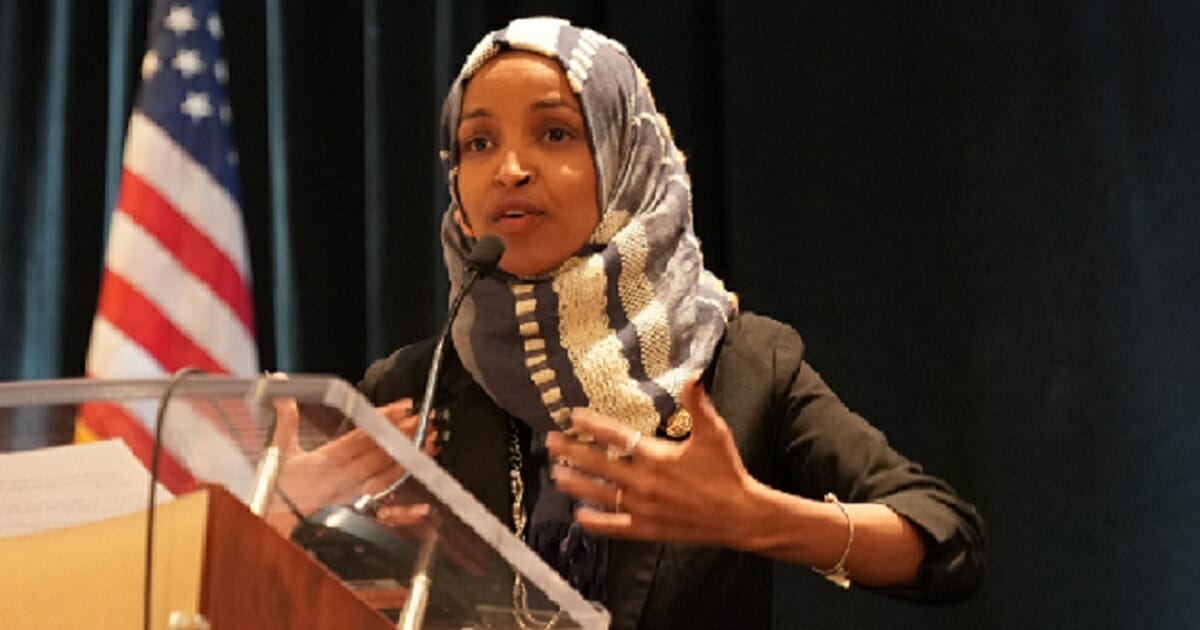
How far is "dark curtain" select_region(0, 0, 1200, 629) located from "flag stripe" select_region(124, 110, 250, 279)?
0.81 feet

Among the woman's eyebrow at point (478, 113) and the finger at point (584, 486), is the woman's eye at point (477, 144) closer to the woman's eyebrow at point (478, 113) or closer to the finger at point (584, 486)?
the woman's eyebrow at point (478, 113)

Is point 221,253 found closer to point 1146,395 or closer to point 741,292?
point 741,292

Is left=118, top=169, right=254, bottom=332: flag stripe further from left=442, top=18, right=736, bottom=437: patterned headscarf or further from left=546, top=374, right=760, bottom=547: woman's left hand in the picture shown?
left=546, top=374, right=760, bottom=547: woman's left hand

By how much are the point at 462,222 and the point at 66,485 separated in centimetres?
78

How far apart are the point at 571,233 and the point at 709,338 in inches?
7.4

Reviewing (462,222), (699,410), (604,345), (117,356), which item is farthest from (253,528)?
(117,356)

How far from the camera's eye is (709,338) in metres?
1.40

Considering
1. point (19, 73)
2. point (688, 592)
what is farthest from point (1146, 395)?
point (19, 73)

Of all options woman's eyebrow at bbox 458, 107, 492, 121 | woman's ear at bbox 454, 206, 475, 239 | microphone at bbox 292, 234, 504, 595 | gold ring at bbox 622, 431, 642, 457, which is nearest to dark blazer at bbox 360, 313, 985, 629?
woman's ear at bbox 454, 206, 475, 239

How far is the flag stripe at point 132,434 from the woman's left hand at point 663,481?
0.27 m

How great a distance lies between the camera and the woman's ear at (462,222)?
1.44m

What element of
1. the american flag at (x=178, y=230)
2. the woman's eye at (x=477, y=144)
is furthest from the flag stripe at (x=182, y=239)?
the woman's eye at (x=477, y=144)

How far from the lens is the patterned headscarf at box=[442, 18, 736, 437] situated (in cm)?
134

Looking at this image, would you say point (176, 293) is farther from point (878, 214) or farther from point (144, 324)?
point (878, 214)
